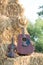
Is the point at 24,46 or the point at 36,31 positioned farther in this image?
the point at 36,31

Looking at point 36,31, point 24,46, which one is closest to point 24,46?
point 24,46

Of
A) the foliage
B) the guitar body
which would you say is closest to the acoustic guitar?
the guitar body

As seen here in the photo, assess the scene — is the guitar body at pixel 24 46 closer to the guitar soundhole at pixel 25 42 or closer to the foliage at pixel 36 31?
the guitar soundhole at pixel 25 42

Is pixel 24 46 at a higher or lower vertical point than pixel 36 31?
higher

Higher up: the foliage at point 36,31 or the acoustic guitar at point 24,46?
the acoustic guitar at point 24,46

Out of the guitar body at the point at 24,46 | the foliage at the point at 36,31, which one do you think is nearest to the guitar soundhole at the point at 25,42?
the guitar body at the point at 24,46

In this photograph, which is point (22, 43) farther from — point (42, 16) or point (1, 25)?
point (42, 16)

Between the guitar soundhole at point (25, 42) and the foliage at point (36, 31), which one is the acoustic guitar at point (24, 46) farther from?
the foliage at point (36, 31)

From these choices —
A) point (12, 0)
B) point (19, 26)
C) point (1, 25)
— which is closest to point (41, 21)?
point (12, 0)

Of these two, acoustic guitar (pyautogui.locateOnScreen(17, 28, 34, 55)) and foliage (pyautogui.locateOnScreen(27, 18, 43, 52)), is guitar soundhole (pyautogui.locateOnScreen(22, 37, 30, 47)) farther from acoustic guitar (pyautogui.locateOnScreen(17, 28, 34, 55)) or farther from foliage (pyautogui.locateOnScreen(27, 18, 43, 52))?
foliage (pyautogui.locateOnScreen(27, 18, 43, 52))

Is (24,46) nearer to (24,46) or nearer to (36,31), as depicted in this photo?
(24,46)

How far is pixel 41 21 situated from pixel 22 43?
375cm

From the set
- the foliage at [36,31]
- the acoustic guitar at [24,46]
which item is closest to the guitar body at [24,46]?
the acoustic guitar at [24,46]

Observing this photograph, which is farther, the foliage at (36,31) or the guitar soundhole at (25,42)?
the foliage at (36,31)
